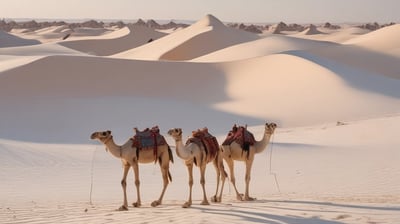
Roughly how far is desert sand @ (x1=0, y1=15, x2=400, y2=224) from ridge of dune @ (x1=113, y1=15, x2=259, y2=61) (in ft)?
21.6

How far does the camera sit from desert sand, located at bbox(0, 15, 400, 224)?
8.48 meters

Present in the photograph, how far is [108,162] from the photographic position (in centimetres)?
1428

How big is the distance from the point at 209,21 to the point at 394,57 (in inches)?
775

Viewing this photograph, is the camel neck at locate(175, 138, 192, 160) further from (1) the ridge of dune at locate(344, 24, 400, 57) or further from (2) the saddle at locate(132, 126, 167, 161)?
(1) the ridge of dune at locate(344, 24, 400, 57)

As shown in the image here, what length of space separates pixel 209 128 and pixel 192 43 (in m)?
28.7

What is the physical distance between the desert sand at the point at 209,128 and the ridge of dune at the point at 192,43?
21.6 ft

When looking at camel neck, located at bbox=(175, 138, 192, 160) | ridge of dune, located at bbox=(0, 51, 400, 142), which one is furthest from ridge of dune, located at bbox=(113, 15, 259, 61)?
camel neck, located at bbox=(175, 138, 192, 160)

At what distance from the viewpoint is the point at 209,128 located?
2006 cm

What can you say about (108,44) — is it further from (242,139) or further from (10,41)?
(242,139)

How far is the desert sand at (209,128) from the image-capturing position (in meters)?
8.48

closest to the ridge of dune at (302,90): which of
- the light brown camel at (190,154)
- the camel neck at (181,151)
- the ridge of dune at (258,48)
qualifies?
the ridge of dune at (258,48)

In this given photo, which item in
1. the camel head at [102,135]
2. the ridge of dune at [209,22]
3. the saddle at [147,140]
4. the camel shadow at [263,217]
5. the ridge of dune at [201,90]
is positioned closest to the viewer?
the camel shadow at [263,217]

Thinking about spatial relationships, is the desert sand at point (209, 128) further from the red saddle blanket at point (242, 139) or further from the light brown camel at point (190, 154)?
the red saddle blanket at point (242, 139)

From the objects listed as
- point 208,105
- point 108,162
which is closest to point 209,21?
point 208,105
